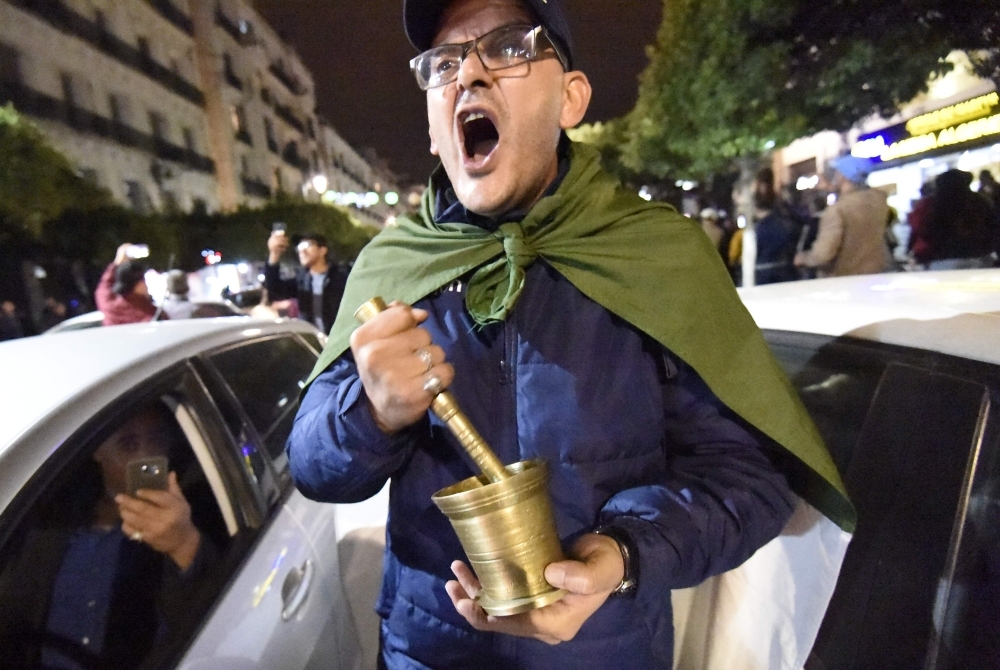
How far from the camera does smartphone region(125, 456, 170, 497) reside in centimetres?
161

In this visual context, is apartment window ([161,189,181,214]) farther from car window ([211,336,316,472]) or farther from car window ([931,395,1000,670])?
car window ([931,395,1000,670])

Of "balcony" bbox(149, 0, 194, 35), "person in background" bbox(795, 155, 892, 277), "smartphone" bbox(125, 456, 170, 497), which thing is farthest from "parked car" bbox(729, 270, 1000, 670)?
"balcony" bbox(149, 0, 194, 35)

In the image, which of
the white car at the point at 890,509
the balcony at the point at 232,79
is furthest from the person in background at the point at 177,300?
the balcony at the point at 232,79

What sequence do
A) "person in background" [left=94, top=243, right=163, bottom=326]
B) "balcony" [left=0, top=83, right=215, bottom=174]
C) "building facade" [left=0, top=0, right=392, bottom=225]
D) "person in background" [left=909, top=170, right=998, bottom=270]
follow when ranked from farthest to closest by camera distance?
"building facade" [left=0, top=0, right=392, bottom=225] → "balcony" [left=0, top=83, right=215, bottom=174] → "person in background" [left=909, top=170, right=998, bottom=270] → "person in background" [left=94, top=243, right=163, bottom=326]

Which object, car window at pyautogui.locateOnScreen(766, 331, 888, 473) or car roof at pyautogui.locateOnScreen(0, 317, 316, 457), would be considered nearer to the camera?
car roof at pyautogui.locateOnScreen(0, 317, 316, 457)

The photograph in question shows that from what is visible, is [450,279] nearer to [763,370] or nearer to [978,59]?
[763,370]

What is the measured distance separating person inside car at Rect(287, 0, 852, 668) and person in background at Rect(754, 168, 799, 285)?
20.7 feet

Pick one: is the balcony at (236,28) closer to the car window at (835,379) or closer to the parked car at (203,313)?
the parked car at (203,313)

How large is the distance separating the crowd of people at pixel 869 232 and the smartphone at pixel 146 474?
388cm

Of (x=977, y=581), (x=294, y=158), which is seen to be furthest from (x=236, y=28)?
(x=977, y=581)

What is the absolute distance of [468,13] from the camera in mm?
1396

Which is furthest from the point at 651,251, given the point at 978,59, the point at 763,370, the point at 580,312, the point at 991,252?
the point at 978,59

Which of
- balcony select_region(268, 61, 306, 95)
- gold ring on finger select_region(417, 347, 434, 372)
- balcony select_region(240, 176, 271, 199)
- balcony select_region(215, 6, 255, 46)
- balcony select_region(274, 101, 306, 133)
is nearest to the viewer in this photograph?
gold ring on finger select_region(417, 347, 434, 372)

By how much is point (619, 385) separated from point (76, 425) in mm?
1171
